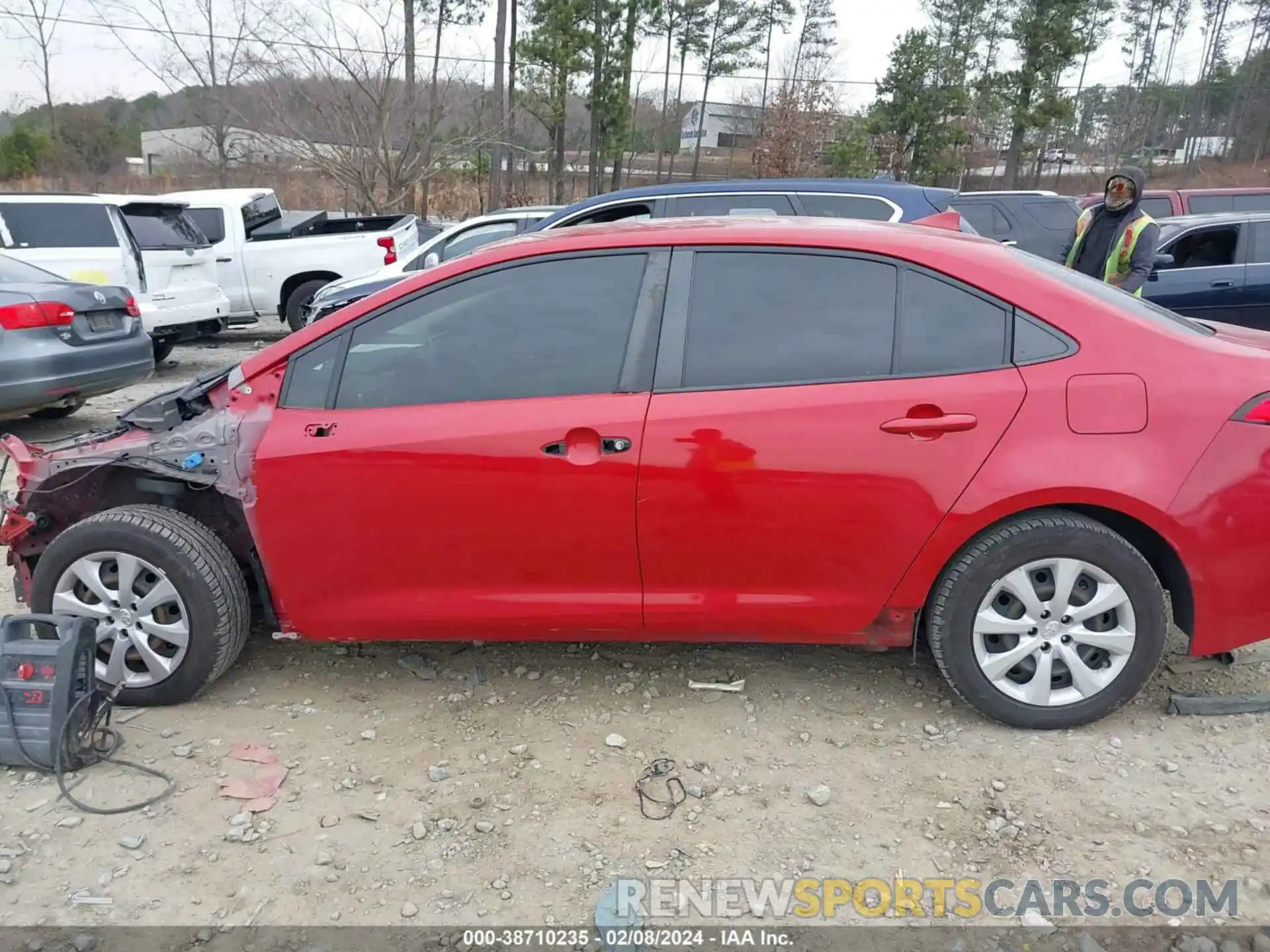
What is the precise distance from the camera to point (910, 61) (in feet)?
97.7

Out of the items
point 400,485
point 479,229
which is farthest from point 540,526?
point 479,229

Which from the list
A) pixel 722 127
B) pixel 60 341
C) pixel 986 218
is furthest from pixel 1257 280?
pixel 722 127

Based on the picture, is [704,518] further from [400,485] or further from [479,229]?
[479,229]

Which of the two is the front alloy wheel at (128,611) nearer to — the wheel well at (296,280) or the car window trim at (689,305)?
the car window trim at (689,305)

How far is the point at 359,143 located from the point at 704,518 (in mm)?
17424

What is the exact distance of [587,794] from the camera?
8.93 feet

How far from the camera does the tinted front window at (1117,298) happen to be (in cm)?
291

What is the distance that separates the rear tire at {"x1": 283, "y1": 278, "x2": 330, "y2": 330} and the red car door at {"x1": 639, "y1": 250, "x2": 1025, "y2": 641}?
31.4ft

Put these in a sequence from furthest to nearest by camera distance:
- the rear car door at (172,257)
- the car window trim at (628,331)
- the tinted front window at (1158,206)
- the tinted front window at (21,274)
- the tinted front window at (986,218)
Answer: the tinted front window at (1158,206), the tinted front window at (986,218), the rear car door at (172,257), the tinted front window at (21,274), the car window trim at (628,331)

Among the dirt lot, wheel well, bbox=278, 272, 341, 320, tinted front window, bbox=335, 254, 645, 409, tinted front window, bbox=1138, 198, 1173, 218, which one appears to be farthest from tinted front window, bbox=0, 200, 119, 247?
tinted front window, bbox=1138, 198, 1173, 218

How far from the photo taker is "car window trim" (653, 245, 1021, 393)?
2.81 meters

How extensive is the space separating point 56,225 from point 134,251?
0.67 metres

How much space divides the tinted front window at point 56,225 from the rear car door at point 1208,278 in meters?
10.2

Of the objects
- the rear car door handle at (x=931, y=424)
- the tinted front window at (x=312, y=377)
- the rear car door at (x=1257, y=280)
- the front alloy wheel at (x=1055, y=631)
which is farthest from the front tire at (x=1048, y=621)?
the rear car door at (x=1257, y=280)
